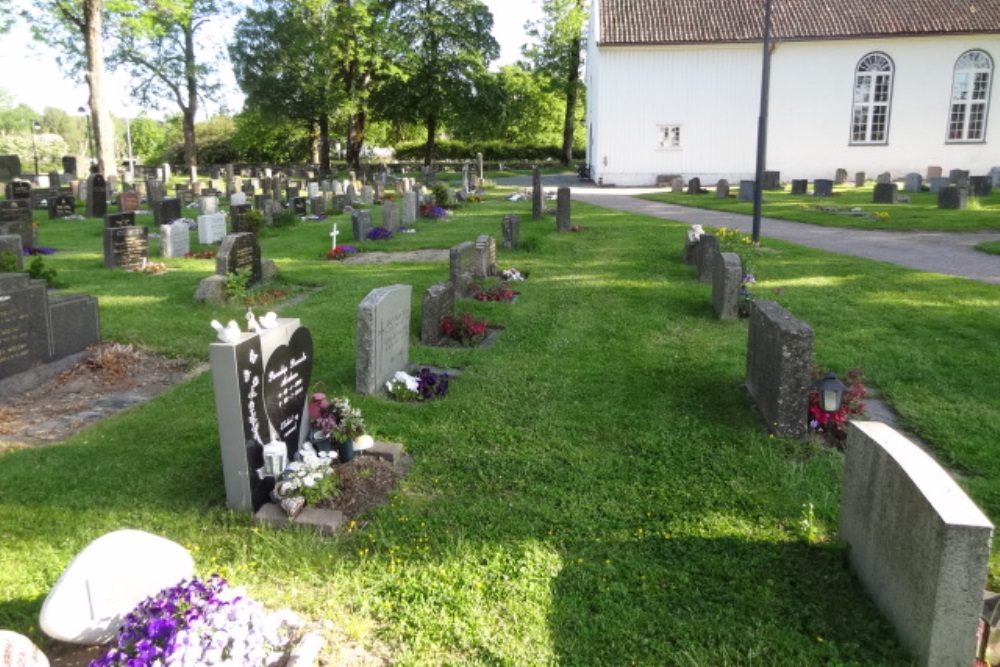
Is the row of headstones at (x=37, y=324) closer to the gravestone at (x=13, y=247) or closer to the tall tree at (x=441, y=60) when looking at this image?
the gravestone at (x=13, y=247)

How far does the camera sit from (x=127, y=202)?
917 inches

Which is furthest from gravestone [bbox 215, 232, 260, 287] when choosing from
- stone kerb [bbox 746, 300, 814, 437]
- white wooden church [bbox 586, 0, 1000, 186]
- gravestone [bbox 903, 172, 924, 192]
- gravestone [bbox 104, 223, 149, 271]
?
gravestone [bbox 903, 172, 924, 192]

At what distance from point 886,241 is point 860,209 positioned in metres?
6.45

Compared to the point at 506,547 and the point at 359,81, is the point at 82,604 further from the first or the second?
the point at 359,81

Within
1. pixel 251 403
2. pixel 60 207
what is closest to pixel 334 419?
pixel 251 403

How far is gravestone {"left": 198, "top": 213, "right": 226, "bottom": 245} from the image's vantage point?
58.1ft

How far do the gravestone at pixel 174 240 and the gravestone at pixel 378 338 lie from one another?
9.70 meters

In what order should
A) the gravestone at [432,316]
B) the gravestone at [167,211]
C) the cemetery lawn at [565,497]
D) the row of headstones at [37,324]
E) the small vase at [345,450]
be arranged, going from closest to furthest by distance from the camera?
1. the cemetery lawn at [565,497]
2. the small vase at [345,450]
3. the row of headstones at [37,324]
4. the gravestone at [432,316]
5. the gravestone at [167,211]

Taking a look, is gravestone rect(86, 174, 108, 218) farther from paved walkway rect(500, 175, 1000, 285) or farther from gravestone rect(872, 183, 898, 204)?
gravestone rect(872, 183, 898, 204)

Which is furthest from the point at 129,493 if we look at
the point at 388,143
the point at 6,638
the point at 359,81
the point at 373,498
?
the point at 388,143

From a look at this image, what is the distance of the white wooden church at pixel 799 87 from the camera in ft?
117

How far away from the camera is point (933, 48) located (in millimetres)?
36250

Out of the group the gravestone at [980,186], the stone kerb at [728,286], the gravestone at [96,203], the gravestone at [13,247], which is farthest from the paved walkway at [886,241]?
the gravestone at [96,203]

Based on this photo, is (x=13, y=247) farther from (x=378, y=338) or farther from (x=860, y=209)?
(x=860, y=209)
